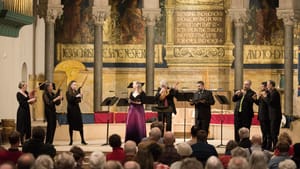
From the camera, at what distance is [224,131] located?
23531mm

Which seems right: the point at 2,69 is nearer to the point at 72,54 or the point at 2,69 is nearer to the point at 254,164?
the point at 72,54

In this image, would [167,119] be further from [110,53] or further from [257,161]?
[257,161]

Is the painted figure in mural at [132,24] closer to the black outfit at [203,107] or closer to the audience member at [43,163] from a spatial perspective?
the black outfit at [203,107]

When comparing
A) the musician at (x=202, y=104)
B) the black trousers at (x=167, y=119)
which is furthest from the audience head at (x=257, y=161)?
the black trousers at (x=167, y=119)

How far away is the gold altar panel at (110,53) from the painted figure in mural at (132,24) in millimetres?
268

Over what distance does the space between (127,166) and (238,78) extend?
19.2 m

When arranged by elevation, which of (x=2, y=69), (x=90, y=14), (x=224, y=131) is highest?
(x=90, y=14)

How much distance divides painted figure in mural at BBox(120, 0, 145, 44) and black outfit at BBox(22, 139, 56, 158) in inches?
675

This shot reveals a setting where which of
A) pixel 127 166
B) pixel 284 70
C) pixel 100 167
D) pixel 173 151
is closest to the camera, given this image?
pixel 127 166

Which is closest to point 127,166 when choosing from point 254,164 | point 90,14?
point 254,164

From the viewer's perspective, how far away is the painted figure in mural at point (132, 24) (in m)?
29.7

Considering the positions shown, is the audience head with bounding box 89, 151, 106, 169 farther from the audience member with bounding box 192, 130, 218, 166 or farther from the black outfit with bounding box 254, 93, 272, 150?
the black outfit with bounding box 254, 93, 272, 150

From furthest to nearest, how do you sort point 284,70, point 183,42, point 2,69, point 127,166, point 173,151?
point 183,42
point 284,70
point 2,69
point 173,151
point 127,166

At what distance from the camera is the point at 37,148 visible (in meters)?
12.6
